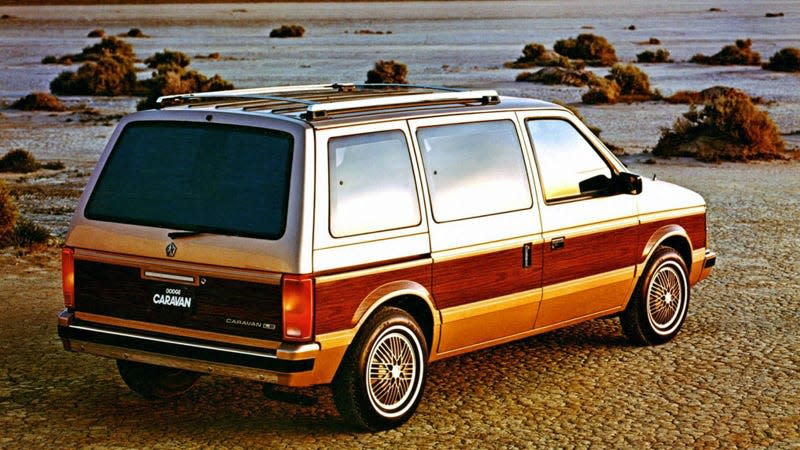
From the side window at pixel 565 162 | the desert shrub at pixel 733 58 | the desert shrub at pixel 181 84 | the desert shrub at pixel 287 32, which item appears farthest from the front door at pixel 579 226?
the desert shrub at pixel 287 32

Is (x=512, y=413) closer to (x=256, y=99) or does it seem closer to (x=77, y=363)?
(x=256, y=99)

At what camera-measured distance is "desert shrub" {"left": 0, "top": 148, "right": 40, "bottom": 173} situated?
797 inches

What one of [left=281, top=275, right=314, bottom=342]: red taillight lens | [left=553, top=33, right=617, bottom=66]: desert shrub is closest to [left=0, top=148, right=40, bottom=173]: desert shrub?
[left=281, top=275, right=314, bottom=342]: red taillight lens

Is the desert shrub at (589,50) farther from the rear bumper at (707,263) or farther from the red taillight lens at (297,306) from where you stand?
the red taillight lens at (297,306)

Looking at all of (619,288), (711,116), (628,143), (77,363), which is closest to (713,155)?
(711,116)

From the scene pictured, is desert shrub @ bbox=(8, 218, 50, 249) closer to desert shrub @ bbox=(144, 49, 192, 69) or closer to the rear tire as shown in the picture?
the rear tire

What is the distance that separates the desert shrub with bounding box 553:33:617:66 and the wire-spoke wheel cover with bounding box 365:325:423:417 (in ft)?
175

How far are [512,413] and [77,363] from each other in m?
2.86

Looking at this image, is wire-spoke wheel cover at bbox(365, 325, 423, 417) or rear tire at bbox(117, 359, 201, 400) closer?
wire-spoke wheel cover at bbox(365, 325, 423, 417)

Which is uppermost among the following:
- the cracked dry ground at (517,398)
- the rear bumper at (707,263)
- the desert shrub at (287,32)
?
the desert shrub at (287,32)

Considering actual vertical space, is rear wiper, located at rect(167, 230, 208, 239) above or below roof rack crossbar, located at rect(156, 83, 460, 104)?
below

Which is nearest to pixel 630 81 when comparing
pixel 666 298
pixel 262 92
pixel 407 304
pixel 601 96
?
pixel 601 96

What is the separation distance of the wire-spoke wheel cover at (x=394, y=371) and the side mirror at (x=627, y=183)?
2.06 metres

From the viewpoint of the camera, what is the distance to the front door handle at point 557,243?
7.94 meters
